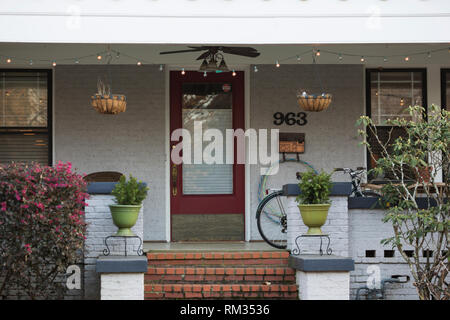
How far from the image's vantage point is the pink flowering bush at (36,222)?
6777mm

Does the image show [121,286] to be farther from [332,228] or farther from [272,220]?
[272,220]

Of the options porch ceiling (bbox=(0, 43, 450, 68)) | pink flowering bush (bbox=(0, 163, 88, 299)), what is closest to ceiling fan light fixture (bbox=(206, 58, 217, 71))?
porch ceiling (bbox=(0, 43, 450, 68))

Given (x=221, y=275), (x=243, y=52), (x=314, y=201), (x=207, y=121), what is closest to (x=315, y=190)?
(x=314, y=201)

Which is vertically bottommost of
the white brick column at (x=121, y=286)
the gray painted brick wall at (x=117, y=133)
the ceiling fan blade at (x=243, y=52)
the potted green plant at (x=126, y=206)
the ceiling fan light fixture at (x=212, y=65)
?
the white brick column at (x=121, y=286)

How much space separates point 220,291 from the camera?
7.65 m

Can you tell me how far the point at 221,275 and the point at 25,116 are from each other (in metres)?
4.19

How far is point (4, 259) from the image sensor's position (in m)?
6.85

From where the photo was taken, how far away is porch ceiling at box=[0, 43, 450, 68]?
365 inches

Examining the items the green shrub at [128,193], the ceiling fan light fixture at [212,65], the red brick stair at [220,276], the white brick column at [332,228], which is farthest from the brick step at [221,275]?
the ceiling fan light fixture at [212,65]

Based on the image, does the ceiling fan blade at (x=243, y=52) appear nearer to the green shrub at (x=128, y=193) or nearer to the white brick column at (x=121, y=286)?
the green shrub at (x=128, y=193)

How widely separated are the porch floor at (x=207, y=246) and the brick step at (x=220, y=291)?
2.59 ft

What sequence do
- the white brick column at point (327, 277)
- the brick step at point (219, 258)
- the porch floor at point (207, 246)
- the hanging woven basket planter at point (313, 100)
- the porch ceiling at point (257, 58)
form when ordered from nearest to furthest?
the white brick column at point (327, 277) < the brick step at point (219, 258) < the porch floor at point (207, 246) < the hanging woven basket planter at point (313, 100) < the porch ceiling at point (257, 58)
